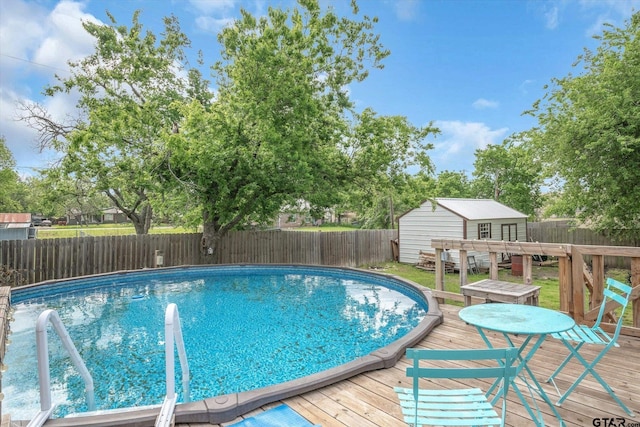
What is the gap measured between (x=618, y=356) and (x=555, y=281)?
7.76 m

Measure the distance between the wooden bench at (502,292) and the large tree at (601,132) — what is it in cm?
653

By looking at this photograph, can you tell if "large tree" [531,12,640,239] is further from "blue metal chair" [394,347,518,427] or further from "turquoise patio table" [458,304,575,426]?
"blue metal chair" [394,347,518,427]

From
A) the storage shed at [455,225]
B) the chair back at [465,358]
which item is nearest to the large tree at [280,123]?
the storage shed at [455,225]

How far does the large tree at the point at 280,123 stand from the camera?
9578 mm

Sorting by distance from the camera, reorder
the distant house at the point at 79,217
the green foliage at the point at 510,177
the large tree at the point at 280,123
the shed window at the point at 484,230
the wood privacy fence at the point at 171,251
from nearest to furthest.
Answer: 1. the wood privacy fence at the point at 171,251
2. the large tree at the point at 280,123
3. the shed window at the point at 484,230
4. the distant house at the point at 79,217
5. the green foliage at the point at 510,177

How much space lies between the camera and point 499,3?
10.8 metres

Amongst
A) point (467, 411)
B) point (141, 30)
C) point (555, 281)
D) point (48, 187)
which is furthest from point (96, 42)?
point (555, 281)

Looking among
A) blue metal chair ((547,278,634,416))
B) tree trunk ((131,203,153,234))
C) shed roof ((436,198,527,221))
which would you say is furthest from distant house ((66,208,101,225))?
blue metal chair ((547,278,634,416))

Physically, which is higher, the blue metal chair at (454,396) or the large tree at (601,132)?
the large tree at (601,132)

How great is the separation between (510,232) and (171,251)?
13.0 meters

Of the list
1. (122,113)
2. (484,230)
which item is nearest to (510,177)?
(484,230)

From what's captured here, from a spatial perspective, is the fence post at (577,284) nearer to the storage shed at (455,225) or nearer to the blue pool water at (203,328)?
the blue pool water at (203,328)

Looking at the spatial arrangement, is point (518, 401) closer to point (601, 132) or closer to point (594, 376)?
point (594, 376)

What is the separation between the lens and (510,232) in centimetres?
1389
